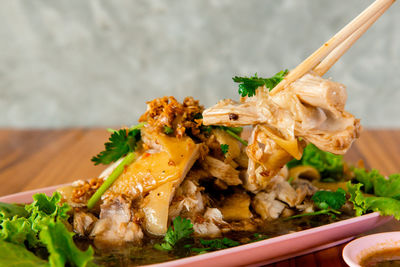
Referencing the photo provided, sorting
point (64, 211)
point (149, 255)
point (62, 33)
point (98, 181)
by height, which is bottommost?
point (149, 255)

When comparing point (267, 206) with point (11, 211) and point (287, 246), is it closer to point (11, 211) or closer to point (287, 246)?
point (287, 246)

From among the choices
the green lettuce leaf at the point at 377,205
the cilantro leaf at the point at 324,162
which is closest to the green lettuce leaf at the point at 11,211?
the green lettuce leaf at the point at 377,205

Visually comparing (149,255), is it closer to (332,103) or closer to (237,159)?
(237,159)

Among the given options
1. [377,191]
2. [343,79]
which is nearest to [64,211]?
[377,191]

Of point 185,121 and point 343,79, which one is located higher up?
point 343,79

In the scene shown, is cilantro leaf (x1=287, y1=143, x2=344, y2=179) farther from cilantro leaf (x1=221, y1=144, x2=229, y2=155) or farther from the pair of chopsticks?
the pair of chopsticks

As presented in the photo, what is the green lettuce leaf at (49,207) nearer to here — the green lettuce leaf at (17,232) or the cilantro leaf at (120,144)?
the green lettuce leaf at (17,232)

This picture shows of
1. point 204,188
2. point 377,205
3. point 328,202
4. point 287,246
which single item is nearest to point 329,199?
point 328,202
